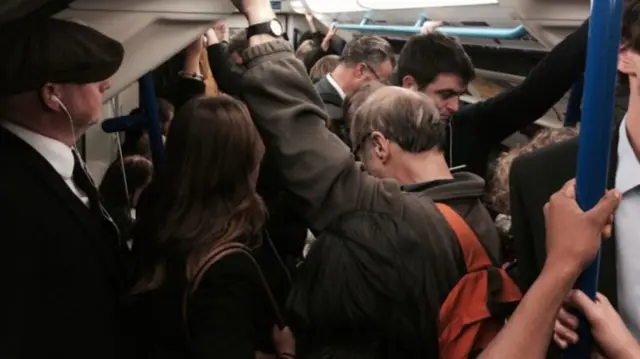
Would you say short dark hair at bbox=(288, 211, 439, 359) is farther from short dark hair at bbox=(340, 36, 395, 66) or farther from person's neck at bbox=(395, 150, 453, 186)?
short dark hair at bbox=(340, 36, 395, 66)

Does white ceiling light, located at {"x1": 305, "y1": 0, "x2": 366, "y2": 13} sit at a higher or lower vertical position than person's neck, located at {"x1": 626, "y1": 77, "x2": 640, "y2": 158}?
lower

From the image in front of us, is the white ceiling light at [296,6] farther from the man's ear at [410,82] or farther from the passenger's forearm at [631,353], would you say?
the passenger's forearm at [631,353]

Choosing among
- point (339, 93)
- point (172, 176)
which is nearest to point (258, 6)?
point (172, 176)

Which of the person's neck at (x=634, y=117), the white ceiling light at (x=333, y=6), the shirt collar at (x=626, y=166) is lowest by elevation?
the white ceiling light at (x=333, y=6)

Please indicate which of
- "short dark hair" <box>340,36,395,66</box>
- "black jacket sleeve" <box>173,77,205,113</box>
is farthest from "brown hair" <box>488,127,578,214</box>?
"short dark hair" <box>340,36,395,66</box>

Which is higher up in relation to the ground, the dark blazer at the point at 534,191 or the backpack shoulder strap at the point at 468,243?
the dark blazer at the point at 534,191

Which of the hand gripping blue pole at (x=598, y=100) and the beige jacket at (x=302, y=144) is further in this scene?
the beige jacket at (x=302, y=144)

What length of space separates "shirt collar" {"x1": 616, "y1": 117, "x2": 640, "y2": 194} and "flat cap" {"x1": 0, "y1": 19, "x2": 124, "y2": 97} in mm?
972

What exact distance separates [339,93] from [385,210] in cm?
192

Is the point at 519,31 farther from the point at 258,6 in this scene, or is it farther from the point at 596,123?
the point at 596,123

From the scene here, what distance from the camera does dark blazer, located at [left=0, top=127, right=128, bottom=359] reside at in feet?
4.25

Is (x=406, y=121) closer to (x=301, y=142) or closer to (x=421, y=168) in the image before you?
(x=421, y=168)

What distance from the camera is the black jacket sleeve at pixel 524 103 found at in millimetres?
1884

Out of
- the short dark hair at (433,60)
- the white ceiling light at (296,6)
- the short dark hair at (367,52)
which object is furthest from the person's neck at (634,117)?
the white ceiling light at (296,6)
